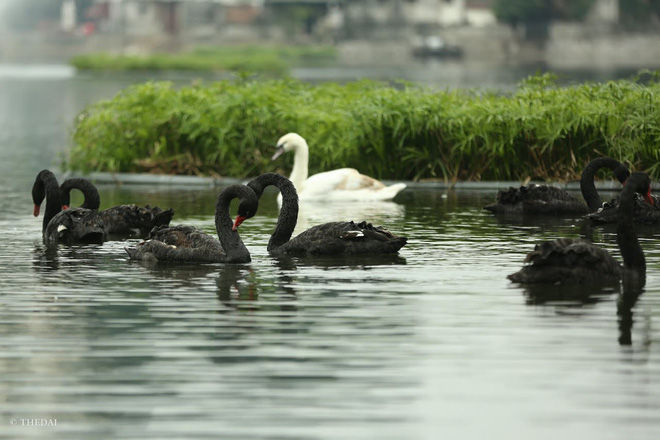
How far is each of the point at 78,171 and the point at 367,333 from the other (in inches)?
605

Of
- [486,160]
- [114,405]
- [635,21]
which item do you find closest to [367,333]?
[114,405]

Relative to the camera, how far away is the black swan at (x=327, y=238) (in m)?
14.7

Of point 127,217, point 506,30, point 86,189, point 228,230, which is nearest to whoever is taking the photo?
point 228,230

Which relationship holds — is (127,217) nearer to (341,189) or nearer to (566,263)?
(341,189)

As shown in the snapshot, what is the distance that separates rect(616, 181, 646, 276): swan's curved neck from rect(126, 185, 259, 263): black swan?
3403 mm

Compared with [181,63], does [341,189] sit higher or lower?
lower

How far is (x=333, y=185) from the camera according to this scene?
826 inches

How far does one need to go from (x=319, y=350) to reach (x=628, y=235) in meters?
3.94

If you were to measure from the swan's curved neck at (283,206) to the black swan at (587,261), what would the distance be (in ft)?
9.08

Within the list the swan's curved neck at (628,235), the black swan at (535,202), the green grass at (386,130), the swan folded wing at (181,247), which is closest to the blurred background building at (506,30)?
the green grass at (386,130)

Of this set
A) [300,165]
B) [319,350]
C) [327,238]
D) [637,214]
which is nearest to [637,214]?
[637,214]

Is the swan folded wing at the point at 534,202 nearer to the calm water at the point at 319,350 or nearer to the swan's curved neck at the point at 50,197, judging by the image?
the calm water at the point at 319,350

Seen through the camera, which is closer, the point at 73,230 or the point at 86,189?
the point at 73,230

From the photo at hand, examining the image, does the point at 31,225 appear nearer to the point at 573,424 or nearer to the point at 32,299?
the point at 32,299
